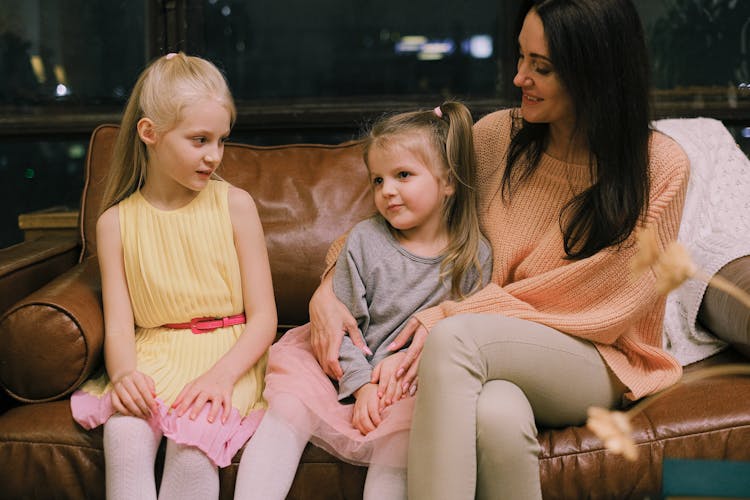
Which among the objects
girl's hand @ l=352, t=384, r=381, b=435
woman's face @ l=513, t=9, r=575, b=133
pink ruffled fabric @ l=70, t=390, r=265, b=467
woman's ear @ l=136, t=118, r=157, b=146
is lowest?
pink ruffled fabric @ l=70, t=390, r=265, b=467

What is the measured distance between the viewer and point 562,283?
65.0 inches

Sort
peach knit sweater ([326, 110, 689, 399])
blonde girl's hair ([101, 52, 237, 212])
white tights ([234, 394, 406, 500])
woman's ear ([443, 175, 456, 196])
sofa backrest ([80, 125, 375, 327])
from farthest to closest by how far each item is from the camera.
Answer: sofa backrest ([80, 125, 375, 327]) → woman's ear ([443, 175, 456, 196]) → blonde girl's hair ([101, 52, 237, 212]) → peach knit sweater ([326, 110, 689, 399]) → white tights ([234, 394, 406, 500])

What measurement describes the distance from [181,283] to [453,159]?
63 cm

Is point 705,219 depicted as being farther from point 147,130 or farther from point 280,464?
point 147,130

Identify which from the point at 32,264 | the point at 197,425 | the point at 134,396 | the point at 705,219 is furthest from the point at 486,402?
the point at 32,264

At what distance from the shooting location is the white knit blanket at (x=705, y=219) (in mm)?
1909

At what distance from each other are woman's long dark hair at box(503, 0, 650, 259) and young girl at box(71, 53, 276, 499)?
672mm

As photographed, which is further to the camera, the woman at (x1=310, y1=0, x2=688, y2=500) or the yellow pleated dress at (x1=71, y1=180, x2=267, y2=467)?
the yellow pleated dress at (x1=71, y1=180, x2=267, y2=467)

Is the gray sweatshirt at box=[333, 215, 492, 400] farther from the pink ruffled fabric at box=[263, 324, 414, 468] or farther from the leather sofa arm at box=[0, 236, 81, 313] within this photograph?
the leather sofa arm at box=[0, 236, 81, 313]

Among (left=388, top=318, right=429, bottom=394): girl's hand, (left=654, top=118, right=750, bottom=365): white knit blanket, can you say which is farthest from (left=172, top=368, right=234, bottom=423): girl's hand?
(left=654, top=118, right=750, bottom=365): white knit blanket

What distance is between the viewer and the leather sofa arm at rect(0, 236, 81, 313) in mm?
1854

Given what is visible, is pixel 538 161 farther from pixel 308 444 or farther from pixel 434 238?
pixel 308 444

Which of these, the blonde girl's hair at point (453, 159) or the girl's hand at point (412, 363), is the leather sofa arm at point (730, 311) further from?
the girl's hand at point (412, 363)

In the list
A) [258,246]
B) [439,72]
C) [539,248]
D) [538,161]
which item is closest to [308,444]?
[258,246]
